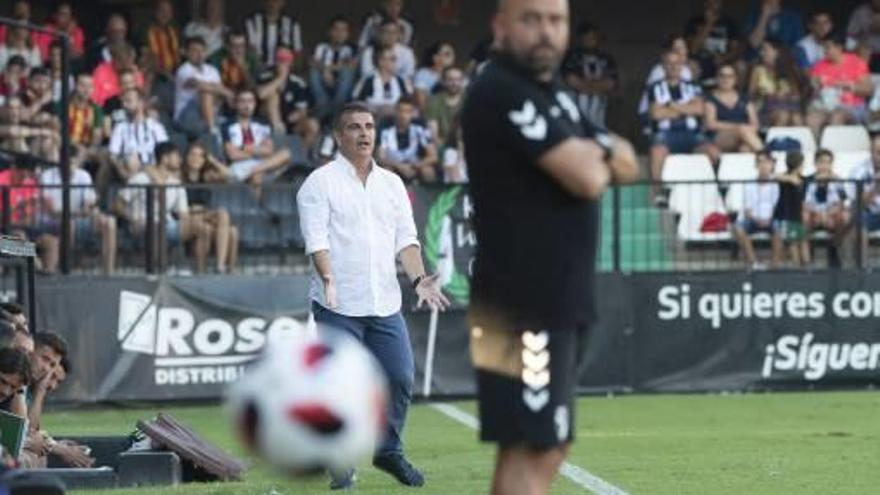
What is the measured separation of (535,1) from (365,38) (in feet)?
56.3

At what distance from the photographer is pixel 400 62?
80.2 feet

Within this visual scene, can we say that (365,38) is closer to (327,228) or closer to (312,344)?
(327,228)

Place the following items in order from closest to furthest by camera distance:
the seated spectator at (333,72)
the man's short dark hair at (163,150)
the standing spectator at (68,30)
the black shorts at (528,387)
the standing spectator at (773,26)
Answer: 1. the black shorts at (528,387)
2. the man's short dark hair at (163,150)
3. the standing spectator at (68,30)
4. the seated spectator at (333,72)
5. the standing spectator at (773,26)

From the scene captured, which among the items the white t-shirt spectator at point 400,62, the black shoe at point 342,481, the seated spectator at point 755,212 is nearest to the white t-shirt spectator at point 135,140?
the white t-shirt spectator at point 400,62

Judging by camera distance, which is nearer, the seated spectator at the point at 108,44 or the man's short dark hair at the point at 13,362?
the man's short dark hair at the point at 13,362

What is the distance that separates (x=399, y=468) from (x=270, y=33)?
507 inches

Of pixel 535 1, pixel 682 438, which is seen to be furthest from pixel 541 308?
pixel 682 438

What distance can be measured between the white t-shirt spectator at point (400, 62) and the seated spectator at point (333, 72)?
19cm

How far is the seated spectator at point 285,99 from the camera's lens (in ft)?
77.8

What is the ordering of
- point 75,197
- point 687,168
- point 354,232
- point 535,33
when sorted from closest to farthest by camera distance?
1. point 535,33
2. point 354,232
3. point 75,197
4. point 687,168

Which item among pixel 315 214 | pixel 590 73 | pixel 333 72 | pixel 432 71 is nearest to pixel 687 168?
pixel 590 73

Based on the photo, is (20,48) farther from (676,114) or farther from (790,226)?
(790,226)

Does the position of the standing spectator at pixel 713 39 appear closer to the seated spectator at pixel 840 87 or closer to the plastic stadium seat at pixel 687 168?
the seated spectator at pixel 840 87

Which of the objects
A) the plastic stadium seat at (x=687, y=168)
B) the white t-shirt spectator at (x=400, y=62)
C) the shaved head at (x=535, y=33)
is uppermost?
the white t-shirt spectator at (x=400, y=62)
